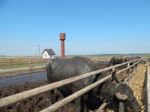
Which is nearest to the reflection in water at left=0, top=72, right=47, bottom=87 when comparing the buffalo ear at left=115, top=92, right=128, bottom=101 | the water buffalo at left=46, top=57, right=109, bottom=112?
the water buffalo at left=46, top=57, right=109, bottom=112

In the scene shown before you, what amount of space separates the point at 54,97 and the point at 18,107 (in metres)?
1.31

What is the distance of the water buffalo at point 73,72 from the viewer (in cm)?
596

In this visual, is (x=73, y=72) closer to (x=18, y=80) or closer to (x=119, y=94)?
(x=119, y=94)

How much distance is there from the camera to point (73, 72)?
675 cm

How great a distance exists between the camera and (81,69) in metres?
6.52

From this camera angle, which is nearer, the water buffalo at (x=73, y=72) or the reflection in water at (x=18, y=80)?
the water buffalo at (x=73, y=72)

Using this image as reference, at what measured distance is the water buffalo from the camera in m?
5.96

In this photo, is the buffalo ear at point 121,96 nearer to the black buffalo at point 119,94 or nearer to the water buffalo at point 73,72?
the black buffalo at point 119,94

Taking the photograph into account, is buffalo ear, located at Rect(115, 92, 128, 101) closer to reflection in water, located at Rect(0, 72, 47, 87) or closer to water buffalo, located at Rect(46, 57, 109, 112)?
water buffalo, located at Rect(46, 57, 109, 112)

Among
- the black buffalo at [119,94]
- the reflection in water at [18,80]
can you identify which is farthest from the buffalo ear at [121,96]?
the reflection in water at [18,80]

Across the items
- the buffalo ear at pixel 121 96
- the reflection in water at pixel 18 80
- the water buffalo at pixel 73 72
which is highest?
the water buffalo at pixel 73 72

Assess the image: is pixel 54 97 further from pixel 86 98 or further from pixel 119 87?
pixel 119 87

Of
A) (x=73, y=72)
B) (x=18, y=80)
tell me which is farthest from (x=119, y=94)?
(x=18, y=80)

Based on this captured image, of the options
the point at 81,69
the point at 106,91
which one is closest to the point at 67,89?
the point at 81,69
